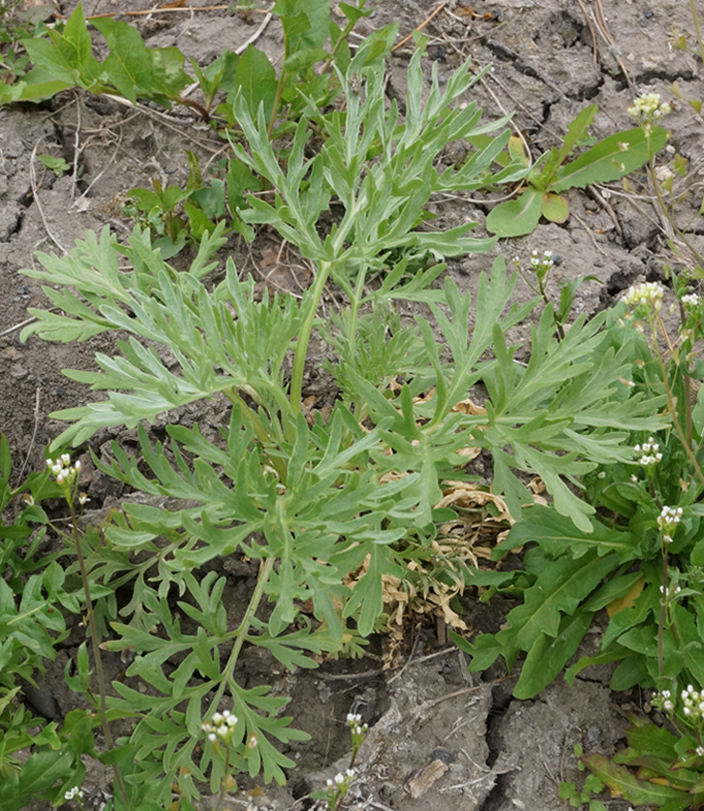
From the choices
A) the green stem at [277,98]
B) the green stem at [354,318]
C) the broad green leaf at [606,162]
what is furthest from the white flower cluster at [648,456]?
the green stem at [277,98]

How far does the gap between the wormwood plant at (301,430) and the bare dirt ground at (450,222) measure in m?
0.23

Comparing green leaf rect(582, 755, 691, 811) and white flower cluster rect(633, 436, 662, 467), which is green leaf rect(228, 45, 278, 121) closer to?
white flower cluster rect(633, 436, 662, 467)

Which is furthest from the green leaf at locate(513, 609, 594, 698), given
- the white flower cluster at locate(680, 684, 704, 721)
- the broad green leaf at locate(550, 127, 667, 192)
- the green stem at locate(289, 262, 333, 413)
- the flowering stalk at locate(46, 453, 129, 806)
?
the broad green leaf at locate(550, 127, 667, 192)

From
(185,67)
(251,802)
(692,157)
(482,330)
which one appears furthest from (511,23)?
(251,802)

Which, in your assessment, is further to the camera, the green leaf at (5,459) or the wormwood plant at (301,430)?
the green leaf at (5,459)

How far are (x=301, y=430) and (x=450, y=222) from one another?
169 centimetres

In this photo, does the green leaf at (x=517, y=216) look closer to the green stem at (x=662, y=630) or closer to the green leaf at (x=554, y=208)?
the green leaf at (x=554, y=208)

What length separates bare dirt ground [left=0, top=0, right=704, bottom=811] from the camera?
237 centimetres

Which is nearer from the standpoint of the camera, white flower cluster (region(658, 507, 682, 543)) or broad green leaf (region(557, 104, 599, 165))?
white flower cluster (region(658, 507, 682, 543))

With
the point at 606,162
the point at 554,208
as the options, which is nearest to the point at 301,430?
the point at 554,208

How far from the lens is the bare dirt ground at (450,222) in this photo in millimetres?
2369

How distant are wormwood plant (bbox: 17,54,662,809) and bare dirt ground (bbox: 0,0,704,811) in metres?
0.23

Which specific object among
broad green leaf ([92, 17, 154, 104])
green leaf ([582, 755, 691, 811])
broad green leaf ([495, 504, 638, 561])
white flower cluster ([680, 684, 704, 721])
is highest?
broad green leaf ([92, 17, 154, 104])

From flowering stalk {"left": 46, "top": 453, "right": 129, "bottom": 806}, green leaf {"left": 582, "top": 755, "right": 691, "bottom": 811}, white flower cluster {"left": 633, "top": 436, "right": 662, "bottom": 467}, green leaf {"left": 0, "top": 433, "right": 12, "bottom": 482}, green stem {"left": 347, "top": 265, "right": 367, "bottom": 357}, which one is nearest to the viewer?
flowering stalk {"left": 46, "top": 453, "right": 129, "bottom": 806}
